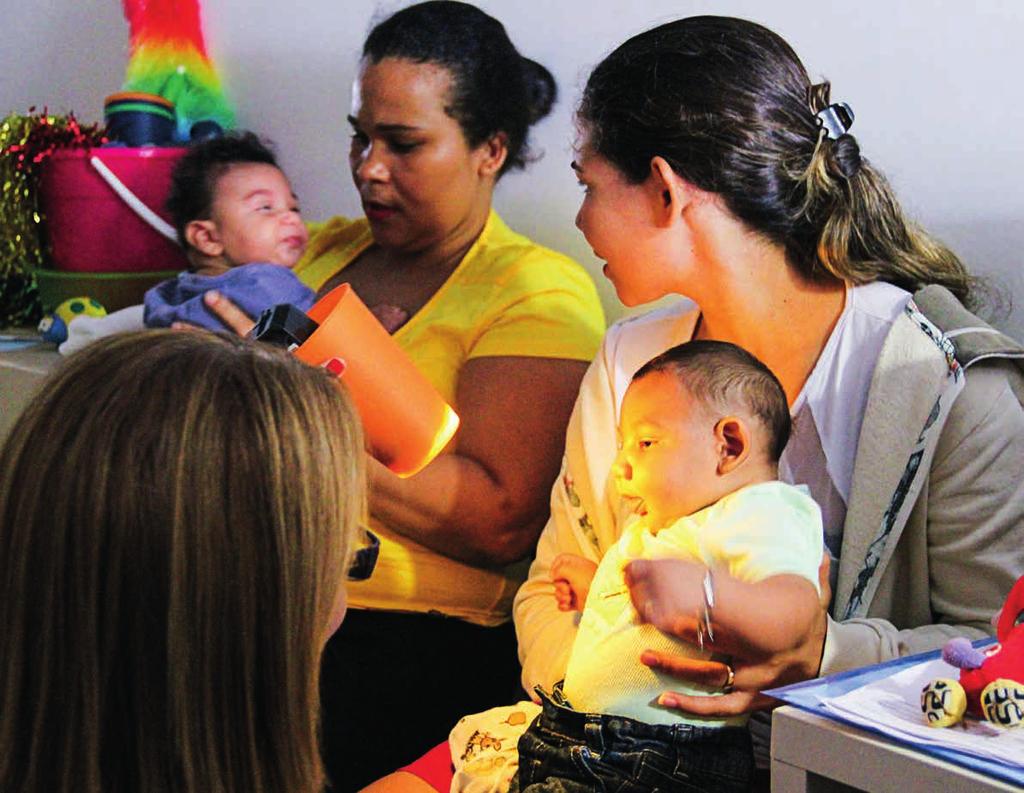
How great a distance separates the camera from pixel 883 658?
1.29 metres

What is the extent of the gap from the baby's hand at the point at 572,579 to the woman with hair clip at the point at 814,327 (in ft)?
0.18

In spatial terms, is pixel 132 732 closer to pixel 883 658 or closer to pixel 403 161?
pixel 883 658

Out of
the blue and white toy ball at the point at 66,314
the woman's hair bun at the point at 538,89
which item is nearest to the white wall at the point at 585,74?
the woman's hair bun at the point at 538,89

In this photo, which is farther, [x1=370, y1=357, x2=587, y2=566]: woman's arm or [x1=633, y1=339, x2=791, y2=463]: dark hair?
[x1=370, y1=357, x2=587, y2=566]: woman's arm

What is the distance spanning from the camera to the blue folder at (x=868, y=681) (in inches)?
34.0

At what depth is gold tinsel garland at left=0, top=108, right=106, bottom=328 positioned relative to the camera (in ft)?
8.30

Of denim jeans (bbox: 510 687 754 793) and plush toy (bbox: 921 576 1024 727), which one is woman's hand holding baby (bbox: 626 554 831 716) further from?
plush toy (bbox: 921 576 1024 727)

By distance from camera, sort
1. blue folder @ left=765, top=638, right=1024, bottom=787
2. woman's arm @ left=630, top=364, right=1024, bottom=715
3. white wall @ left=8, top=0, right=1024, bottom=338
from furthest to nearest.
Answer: white wall @ left=8, top=0, right=1024, bottom=338 < woman's arm @ left=630, top=364, right=1024, bottom=715 < blue folder @ left=765, top=638, right=1024, bottom=787

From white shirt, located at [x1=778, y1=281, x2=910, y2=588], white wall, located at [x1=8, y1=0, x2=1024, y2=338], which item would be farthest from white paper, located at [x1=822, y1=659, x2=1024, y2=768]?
white wall, located at [x1=8, y1=0, x2=1024, y2=338]

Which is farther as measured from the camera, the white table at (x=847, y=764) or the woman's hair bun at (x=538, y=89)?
the woman's hair bun at (x=538, y=89)

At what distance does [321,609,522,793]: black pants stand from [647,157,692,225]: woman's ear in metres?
0.71

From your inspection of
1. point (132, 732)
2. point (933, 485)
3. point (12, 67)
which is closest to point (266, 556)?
point (132, 732)

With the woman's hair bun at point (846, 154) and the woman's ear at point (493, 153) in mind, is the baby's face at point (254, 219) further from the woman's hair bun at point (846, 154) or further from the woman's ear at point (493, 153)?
the woman's hair bun at point (846, 154)

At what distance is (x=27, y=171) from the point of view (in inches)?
101
